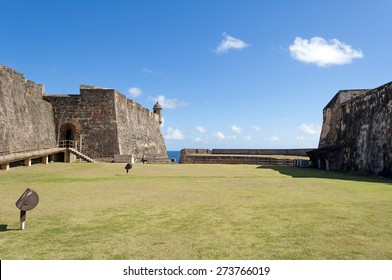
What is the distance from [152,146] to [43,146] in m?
12.7

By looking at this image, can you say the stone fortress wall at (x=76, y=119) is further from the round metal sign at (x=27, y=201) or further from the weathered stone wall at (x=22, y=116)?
the round metal sign at (x=27, y=201)

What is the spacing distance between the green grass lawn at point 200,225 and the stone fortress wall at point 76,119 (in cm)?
1251

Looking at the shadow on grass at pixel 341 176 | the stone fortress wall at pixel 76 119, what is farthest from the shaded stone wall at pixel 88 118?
the shadow on grass at pixel 341 176

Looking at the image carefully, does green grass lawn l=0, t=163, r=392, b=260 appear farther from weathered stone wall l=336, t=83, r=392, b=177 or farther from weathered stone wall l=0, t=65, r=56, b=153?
weathered stone wall l=0, t=65, r=56, b=153

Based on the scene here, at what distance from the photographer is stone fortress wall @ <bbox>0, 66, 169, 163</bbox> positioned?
19.1 m

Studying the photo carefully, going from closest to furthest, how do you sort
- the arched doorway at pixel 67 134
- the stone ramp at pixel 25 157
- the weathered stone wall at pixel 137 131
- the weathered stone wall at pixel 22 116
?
the stone ramp at pixel 25 157, the weathered stone wall at pixel 22 116, the arched doorway at pixel 67 134, the weathered stone wall at pixel 137 131

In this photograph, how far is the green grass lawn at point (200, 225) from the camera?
3803mm

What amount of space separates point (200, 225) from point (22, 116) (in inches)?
723

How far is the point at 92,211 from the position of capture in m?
6.08

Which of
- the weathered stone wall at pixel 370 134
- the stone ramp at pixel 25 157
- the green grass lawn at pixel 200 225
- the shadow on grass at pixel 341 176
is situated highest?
the weathered stone wall at pixel 370 134

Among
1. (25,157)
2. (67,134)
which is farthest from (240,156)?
(25,157)

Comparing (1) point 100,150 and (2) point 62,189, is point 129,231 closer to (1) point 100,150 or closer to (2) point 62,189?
(2) point 62,189

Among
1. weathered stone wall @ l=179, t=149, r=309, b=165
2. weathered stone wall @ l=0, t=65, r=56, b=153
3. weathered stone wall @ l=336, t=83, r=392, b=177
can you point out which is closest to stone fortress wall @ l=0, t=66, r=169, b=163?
weathered stone wall @ l=0, t=65, r=56, b=153
